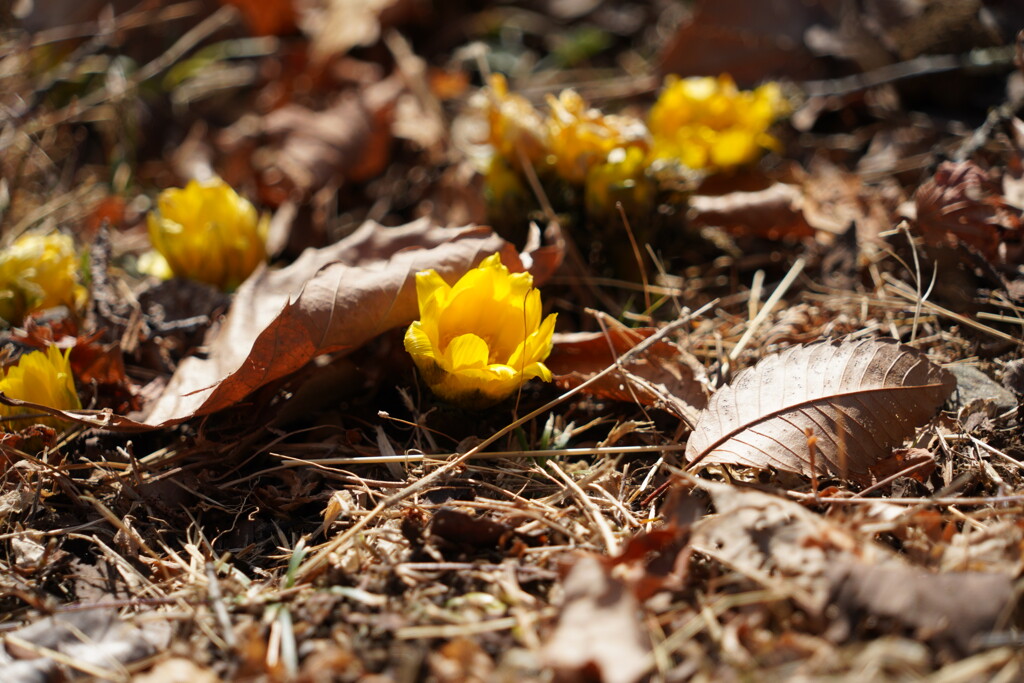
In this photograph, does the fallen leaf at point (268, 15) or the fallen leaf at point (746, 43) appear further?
the fallen leaf at point (268, 15)

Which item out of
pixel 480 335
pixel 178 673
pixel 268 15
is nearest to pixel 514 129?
pixel 480 335

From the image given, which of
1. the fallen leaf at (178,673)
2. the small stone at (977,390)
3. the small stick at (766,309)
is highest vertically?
the fallen leaf at (178,673)

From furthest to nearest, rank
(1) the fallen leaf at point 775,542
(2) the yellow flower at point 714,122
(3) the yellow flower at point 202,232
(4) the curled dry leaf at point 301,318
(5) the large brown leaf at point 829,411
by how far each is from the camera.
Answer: (2) the yellow flower at point 714,122 < (3) the yellow flower at point 202,232 < (4) the curled dry leaf at point 301,318 < (5) the large brown leaf at point 829,411 < (1) the fallen leaf at point 775,542

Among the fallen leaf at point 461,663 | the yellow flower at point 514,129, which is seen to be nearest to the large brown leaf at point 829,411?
the fallen leaf at point 461,663

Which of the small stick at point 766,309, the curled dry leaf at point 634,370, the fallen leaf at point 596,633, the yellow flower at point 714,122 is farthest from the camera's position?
the yellow flower at point 714,122

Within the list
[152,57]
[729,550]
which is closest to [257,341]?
[729,550]

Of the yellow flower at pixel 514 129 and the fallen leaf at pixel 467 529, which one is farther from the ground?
the yellow flower at pixel 514 129

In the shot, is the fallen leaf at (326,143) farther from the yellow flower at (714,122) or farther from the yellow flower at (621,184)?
the yellow flower at (621,184)
